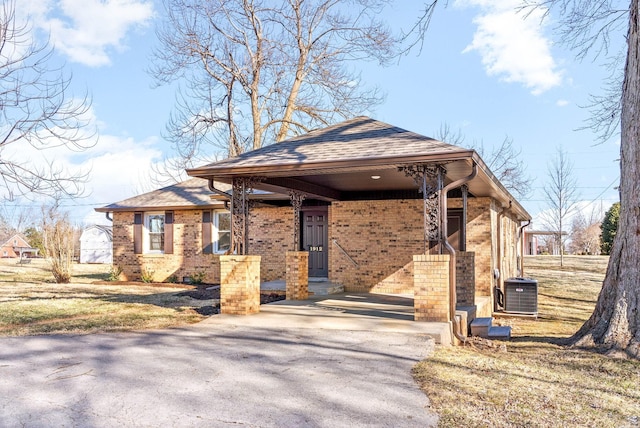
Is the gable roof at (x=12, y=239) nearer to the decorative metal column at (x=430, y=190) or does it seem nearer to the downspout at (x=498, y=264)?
the downspout at (x=498, y=264)

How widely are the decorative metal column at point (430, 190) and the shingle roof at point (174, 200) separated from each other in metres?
10.3

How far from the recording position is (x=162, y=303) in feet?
39.8

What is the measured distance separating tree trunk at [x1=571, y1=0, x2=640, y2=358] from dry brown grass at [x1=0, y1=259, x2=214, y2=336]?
6532mm

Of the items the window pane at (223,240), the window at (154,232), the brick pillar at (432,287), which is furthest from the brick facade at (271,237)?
the brick pillar at (432,287)

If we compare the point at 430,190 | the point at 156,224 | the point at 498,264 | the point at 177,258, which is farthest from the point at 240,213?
the point at 156,224

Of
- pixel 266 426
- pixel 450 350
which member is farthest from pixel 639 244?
pixel 266 426

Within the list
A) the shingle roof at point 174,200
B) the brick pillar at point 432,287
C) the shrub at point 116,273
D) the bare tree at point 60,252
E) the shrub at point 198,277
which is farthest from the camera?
the shrub at point 116,273

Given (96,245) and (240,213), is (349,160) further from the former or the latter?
(96,245)

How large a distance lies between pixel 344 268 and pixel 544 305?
6.42 m

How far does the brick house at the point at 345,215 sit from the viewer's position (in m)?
8.36

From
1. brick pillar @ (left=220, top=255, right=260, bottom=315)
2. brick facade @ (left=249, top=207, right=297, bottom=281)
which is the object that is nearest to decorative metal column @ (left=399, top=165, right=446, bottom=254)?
brick pillar @ (left=220, top=255, right=260, bottom=315)

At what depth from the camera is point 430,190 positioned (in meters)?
8.38

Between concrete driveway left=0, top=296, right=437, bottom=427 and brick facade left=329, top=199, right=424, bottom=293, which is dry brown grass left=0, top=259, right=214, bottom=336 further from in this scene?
brick facade left=329, top=199, right=424, bottom=293

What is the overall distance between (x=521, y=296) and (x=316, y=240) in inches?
229
